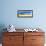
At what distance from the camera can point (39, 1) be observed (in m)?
3.88

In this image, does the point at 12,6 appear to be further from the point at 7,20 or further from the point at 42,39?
the point at 42,39

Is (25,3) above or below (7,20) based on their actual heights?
above

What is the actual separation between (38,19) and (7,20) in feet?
3.35

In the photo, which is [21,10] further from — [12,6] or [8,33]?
[8,33]

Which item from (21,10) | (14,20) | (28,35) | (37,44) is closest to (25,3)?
(21,10)

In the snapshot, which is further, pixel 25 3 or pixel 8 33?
pixel 25 3

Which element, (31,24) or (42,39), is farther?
(31,24)

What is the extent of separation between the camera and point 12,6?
153 inches

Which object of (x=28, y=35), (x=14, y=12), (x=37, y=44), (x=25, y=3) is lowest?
(x=37, y=44)

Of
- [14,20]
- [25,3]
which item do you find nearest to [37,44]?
[14,20]

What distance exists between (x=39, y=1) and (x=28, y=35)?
4.01 ft

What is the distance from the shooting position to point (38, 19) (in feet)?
12.8

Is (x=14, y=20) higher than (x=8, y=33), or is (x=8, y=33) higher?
(x=14, y=20)

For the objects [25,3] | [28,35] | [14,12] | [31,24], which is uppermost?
[25,3]
